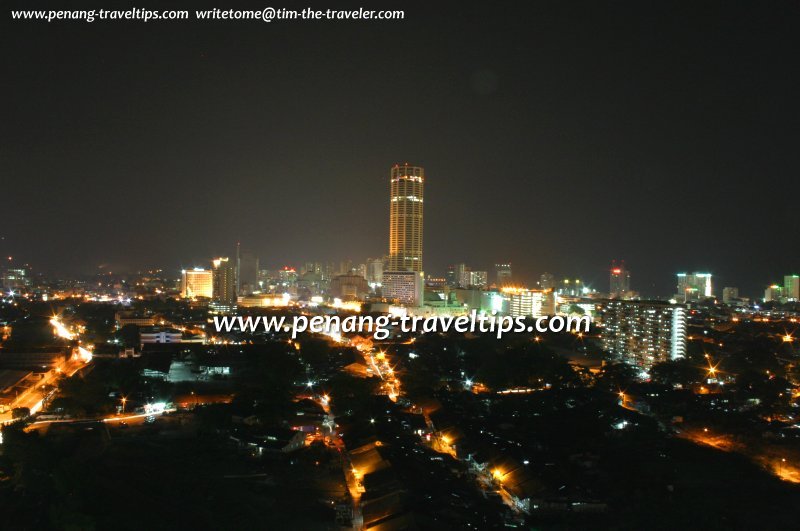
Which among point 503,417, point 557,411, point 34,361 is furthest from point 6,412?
point 557,411

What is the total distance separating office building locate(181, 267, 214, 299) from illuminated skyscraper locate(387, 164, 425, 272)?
8.63 meters

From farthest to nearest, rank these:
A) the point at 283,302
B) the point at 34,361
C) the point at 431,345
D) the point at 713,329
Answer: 1. the point at 283,302
2. the point at 713,329
3. the point at 431,345
4. the point at 34,361

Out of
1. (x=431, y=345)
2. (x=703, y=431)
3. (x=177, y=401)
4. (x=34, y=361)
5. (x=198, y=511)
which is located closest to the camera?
(x=198, y=511)

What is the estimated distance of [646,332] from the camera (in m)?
12.3

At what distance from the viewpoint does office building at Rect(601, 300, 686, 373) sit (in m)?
11.8

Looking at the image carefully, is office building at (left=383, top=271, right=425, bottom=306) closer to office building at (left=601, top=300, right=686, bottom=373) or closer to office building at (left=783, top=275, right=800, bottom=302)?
office building at (left=601, top=300, right=686, bottom=373)

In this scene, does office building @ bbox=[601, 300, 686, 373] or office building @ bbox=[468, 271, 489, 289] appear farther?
office building @ bbox=[468, 271, 489, 289]

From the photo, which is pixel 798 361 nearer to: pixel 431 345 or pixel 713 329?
pixel 713 329

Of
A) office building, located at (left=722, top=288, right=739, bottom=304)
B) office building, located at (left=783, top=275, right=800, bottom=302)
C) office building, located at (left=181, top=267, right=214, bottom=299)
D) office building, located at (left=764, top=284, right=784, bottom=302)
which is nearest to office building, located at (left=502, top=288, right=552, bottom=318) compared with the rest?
office building, located at (left=181, top=267, right=214, bottom=299)

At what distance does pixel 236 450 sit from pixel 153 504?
4.94 ft

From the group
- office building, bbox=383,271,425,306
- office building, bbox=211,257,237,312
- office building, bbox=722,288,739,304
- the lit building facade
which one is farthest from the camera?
office building, bbox=722,288,739,304

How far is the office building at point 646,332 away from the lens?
38.6ft

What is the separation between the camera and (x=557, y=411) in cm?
740

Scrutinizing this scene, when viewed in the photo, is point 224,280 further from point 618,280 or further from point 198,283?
point 618,280
